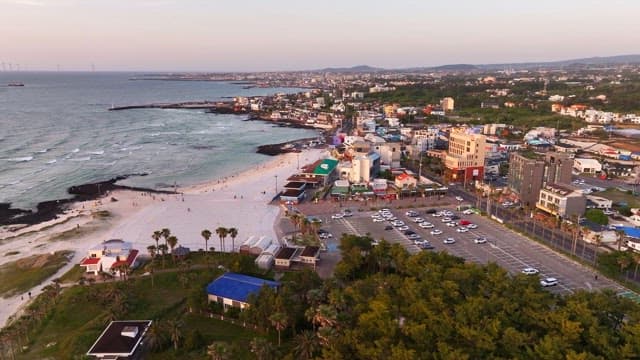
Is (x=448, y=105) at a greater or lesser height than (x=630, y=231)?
greater

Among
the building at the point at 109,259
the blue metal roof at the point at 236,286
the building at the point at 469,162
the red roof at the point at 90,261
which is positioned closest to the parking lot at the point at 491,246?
the blue metal roof at the point at 236,286

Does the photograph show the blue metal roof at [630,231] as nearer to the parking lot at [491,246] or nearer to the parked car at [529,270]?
the parking lot at [491,246]

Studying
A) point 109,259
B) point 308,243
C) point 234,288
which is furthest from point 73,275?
point 308,243

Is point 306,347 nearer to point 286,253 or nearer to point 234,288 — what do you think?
point 234,288

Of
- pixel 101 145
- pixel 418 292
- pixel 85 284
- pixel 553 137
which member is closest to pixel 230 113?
pixel 101 145

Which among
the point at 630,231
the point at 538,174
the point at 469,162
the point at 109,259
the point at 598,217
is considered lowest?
the point at 630,231

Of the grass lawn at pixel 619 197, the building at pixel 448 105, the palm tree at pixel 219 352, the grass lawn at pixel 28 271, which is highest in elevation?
the building at pixel 448 105
